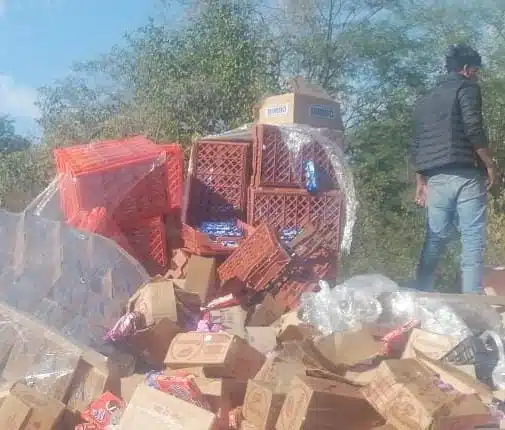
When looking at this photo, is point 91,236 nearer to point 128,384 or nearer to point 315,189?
point 128,384

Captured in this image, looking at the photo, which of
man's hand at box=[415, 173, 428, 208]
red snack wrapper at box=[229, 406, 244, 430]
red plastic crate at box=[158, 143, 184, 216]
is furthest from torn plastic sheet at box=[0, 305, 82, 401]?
man's hand at box=[415, 173, 428, 208]

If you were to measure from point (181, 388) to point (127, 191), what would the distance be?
2007 mm

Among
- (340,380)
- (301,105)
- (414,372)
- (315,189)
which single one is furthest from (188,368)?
(301,105)

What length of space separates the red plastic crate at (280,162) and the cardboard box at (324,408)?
2296 mm

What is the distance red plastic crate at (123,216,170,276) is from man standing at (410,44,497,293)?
5.70 feet

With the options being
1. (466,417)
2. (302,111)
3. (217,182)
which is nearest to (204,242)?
(217,182)

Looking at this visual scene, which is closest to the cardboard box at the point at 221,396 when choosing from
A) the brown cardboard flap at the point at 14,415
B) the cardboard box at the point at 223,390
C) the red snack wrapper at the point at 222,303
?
the cardboard box at the point at 223,390

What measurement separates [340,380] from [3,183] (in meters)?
6.56

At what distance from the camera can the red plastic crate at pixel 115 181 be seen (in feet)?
15.9

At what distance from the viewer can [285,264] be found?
466 cm

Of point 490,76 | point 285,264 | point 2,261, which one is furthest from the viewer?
point 490,76

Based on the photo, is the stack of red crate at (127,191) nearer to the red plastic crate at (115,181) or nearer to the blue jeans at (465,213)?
the red plastic crate at (115,181)

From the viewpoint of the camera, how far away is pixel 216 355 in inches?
138

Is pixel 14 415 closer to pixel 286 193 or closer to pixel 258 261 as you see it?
pixel 258 261
